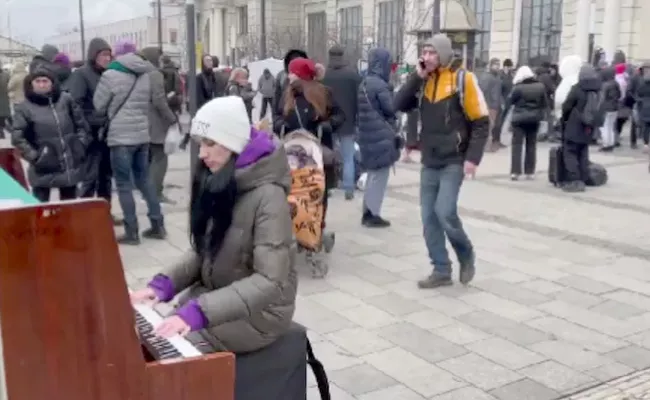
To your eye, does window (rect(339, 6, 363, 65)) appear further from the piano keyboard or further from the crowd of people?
the piano keyboard

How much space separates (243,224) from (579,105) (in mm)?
8379

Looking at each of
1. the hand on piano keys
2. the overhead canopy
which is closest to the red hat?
the hand on piano keys

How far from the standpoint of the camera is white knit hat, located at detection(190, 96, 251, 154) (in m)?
2.90

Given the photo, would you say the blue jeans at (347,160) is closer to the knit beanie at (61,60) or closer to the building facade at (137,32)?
the knit beanie at (61,60)

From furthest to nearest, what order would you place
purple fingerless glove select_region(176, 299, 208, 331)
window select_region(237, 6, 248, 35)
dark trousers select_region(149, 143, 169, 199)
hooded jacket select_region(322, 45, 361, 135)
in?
window select_region(237, 6, 248, 35) < hooded jacket select_region(322, 45, 361, 135) < dark trousers select_region(149, 143, 169, 199) < purple fingerless glove select_region(176, 299, 208, 331)

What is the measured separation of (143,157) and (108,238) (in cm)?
550

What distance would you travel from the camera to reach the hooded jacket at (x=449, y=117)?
554cm

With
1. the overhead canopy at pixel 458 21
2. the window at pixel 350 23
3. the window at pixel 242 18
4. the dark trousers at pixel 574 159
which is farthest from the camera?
the window at pixel 242 18

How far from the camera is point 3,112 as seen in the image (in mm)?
15234

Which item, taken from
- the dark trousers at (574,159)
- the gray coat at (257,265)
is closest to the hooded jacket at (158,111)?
the gray coat at (257,265)

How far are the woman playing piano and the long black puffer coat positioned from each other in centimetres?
395

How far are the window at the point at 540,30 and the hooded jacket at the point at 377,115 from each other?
19669 mm

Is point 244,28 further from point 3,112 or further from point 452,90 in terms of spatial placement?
point 452,90

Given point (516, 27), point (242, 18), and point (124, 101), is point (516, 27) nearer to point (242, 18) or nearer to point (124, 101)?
point (124, 101)
